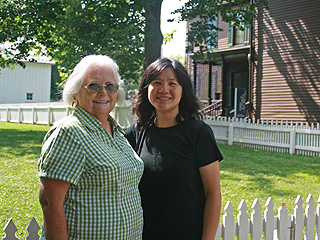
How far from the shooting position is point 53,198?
1.92 m

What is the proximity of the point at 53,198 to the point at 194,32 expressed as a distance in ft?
53.6

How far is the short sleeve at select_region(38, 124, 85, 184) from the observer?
6.25 feet

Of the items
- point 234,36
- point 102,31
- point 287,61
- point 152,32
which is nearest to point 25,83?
point 234,36

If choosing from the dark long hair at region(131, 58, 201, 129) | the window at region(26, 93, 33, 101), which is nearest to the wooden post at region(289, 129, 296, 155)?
the dark long hair at region(131, 58, 201, 129)

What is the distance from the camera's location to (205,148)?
2428 mm

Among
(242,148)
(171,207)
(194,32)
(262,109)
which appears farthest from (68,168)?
(262,109)

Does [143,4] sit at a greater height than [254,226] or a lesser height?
greater

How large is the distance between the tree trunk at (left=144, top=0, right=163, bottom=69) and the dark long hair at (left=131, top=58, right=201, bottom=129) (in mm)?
11816

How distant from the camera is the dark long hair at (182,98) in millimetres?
2617

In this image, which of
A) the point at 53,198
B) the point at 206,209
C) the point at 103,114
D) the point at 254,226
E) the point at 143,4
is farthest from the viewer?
the point at 143,4

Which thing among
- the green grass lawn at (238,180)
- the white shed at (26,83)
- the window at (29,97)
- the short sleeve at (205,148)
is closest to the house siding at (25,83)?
the white shed at (26,83)

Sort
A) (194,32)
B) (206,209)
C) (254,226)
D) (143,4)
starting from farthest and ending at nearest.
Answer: (194,32) < (143,4) < (254,226) < (206,209)

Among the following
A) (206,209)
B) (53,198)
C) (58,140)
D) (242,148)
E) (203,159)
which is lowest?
(242,148)

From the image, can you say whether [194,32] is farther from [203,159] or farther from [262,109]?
[203,159]
